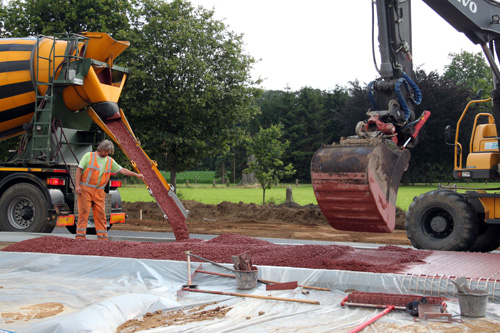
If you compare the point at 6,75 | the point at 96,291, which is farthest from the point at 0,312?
the point at 6,75

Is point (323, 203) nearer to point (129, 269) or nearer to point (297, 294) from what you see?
point (297, 294)

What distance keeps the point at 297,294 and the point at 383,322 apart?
1.41 metres

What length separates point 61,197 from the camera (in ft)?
40.5

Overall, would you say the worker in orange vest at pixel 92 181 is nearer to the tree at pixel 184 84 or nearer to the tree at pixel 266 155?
the tree at pixel 184 84

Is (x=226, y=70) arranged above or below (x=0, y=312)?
above

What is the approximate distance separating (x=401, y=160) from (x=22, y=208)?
28.1 ft

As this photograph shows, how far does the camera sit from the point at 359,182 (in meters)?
7.83

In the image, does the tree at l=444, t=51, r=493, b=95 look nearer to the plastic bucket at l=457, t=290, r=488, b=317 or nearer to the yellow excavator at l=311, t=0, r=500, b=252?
the yellow excavator at l=311, t=0, r=500, b=252

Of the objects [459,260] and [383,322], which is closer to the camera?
[383,322]

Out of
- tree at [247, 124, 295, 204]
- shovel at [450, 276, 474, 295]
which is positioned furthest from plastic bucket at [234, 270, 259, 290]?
tree at [247, 124, 295, 204]

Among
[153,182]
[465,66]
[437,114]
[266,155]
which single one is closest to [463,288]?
[153,182]

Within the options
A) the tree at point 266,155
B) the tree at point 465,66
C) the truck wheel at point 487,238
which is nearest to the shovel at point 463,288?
the truck wheel at point 487,238

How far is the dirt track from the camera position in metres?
15.1

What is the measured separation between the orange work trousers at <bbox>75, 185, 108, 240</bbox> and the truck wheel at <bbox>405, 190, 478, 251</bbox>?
581 centimetres
